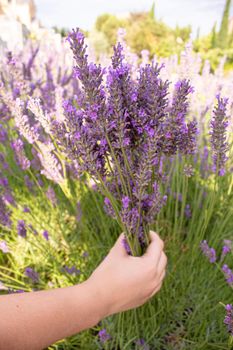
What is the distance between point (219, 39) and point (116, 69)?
14454 mm

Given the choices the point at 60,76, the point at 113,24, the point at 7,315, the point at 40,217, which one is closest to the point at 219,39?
the point at 113,24

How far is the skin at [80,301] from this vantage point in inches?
26.9

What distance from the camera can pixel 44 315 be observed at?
712mm

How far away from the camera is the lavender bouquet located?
0.71 meters

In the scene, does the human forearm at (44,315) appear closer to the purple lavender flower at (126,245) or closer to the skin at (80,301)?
the skin at (80,301)

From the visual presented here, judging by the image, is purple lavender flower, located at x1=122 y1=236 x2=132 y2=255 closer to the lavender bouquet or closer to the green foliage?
the lavender bouquet

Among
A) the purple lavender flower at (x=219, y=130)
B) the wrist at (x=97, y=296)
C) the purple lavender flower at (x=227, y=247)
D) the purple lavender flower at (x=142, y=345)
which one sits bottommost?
the purple lavender flower at (x=142, y=345)

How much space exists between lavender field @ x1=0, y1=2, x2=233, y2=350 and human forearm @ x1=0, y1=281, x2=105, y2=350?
0.20 metres

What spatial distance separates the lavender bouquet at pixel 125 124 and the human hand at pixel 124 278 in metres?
0.06

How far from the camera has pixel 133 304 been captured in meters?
0.93

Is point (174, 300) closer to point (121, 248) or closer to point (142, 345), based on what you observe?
point (142, 345)

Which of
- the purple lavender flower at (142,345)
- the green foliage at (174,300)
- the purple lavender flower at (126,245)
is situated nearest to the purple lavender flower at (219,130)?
the green foliage at (174,300)

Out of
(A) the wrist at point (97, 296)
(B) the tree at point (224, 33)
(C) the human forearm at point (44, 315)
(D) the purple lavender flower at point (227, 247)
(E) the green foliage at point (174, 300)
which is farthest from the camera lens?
(B) the tree at point (224, 33)

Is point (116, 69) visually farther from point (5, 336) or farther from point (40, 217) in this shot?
point (40, 217)
